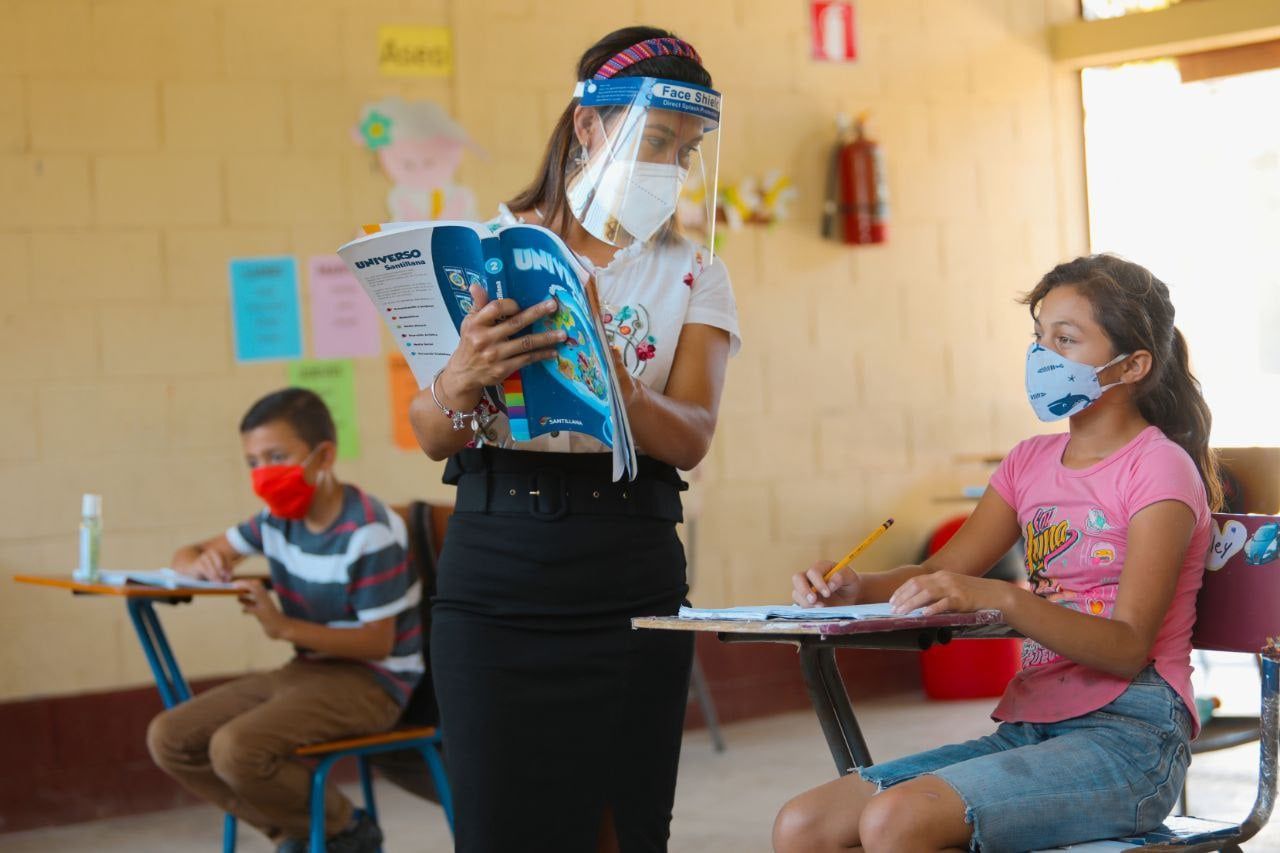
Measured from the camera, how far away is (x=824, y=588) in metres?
1.79

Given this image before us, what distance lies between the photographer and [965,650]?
4906mm

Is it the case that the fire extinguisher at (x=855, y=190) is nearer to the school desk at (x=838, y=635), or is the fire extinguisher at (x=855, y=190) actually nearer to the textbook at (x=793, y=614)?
the school desk at (x=838, y=635)

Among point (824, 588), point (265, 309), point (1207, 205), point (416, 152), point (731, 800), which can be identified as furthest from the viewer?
point (1207, 205)

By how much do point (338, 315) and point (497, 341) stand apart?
8.84 ft

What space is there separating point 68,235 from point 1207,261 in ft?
13.0

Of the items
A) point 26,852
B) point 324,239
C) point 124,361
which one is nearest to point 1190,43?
point 324,239

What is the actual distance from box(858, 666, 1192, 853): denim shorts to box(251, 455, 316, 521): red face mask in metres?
1.54

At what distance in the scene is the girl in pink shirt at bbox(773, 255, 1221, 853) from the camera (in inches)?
63.7

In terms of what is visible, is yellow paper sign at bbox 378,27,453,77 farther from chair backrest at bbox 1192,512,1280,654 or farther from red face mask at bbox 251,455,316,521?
chair backrest at bbox 1192,512,1280,654

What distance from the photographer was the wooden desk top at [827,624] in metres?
1.43

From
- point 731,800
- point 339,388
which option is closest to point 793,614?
point 731,800

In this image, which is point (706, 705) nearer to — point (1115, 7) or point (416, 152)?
point (416, 152)

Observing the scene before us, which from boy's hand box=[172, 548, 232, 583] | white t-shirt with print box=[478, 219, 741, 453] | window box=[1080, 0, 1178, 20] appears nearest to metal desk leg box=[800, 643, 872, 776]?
white t-shirt with print box=[478, 219, 741, 453]

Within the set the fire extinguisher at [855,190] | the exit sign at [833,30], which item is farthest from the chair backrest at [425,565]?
the exit sign at [833,30]
